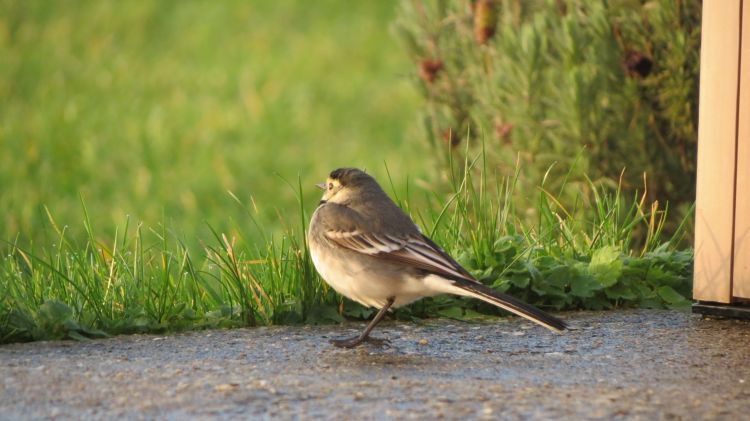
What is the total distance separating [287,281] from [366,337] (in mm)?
789

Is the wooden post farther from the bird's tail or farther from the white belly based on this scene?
the white belly

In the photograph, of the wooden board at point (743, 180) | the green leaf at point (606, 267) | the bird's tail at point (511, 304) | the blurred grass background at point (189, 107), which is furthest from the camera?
the blurred grass background at point (189, 107)

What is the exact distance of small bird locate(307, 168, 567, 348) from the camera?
5.20 metres

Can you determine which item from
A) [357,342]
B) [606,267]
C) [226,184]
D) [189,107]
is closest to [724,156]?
[606,267]

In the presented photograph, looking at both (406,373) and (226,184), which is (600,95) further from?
(226,184)

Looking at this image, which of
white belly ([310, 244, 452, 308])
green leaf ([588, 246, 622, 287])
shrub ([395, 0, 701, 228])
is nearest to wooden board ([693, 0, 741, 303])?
green leaf ([588, 246, 622, 287])

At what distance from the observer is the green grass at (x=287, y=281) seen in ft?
18.0

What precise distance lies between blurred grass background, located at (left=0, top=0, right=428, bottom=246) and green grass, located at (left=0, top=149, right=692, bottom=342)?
2.66m

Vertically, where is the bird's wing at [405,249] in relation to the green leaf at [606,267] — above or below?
above

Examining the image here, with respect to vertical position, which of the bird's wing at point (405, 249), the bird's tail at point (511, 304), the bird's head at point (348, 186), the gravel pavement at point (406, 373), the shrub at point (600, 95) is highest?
the shrub at point (600, 95)

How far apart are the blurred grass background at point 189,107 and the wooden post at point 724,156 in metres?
3.38

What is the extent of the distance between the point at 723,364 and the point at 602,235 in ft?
5.36

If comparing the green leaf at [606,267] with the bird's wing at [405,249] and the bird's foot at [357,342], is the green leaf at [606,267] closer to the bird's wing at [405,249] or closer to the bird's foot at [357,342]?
the bird's wing at [405,249]

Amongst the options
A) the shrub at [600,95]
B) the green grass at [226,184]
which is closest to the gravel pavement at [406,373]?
the green grass at [226,184]
